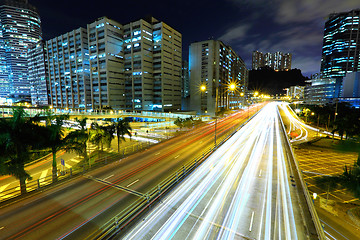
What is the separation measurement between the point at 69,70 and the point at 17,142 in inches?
4627

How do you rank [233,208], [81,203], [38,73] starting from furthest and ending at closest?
1. [38,73]
2. [81,203]
3. [233,208]

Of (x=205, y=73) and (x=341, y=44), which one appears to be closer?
(x=205, y=73)

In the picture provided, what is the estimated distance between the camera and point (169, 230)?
970cm

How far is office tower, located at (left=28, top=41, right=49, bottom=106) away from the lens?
12938 centimetres

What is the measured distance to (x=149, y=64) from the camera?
92.0 m

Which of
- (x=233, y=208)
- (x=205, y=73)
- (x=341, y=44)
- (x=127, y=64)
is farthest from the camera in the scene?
(x=341, y=44)

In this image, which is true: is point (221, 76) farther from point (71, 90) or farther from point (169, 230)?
point (169, 230)

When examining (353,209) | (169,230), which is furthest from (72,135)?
(353,209)

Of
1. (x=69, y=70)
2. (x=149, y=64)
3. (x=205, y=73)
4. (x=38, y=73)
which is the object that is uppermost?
(x=38, y=73)

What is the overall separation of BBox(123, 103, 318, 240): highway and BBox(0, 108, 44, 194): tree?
11678mm

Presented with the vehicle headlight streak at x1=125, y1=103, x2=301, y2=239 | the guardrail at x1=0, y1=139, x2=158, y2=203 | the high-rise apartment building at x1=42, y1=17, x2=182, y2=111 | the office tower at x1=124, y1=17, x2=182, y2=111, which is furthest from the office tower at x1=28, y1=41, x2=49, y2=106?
the vehicle headlight streak at x1=125, y1=103, x2=301, y2=239

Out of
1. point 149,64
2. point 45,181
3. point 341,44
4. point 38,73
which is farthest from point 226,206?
point 341,44

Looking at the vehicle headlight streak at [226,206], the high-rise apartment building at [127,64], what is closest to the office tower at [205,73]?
the high-rise apartment building at [127,64]

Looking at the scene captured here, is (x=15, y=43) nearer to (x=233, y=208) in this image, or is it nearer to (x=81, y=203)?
(x=81, y=203)
